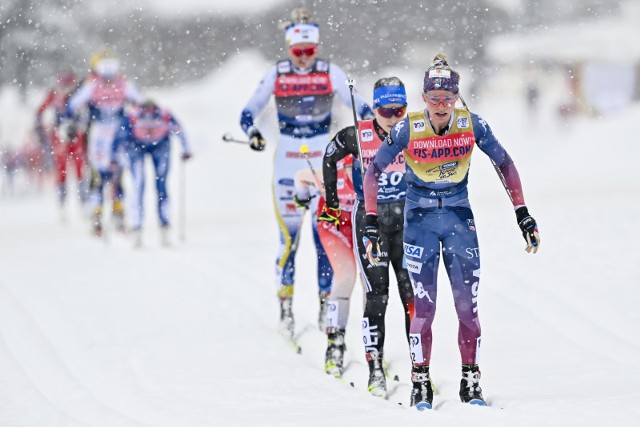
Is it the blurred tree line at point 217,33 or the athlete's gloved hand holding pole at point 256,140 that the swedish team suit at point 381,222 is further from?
the blurred tree line at point 217,33

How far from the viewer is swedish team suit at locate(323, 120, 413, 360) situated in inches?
316

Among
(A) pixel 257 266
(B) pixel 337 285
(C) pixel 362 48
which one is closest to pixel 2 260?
(A) pixel 257 266

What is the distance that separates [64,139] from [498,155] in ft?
43.2

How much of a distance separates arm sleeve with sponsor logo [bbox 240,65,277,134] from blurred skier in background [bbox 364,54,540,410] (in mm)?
3026

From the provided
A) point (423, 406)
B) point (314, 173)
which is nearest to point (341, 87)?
point (314, 173)

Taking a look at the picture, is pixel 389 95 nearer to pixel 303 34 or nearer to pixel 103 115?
pixel 303 34

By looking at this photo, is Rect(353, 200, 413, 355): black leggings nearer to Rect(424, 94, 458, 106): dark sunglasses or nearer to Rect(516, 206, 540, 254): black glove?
Rect(516, 206, 540, 254): black glove

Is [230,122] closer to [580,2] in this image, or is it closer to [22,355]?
[580,2]

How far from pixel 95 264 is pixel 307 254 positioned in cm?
297

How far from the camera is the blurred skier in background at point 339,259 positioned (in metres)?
8.66

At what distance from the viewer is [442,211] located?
23.9ft

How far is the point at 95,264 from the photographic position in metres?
14.0

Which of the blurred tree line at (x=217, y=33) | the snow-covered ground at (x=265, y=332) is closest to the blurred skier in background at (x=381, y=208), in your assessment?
the snow-covered ground at (x=265, y=332)

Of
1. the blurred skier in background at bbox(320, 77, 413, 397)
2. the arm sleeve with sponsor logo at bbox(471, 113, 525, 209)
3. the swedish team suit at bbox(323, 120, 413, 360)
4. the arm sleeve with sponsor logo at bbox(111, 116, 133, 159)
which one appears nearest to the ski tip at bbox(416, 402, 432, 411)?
the blurred skier in background at bbox(320, 77, 413, 397)
